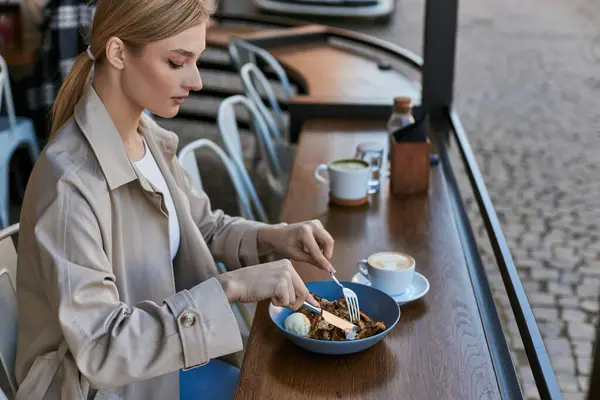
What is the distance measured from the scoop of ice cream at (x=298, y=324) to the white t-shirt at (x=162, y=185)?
336 millimetres

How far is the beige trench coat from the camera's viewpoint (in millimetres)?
1278

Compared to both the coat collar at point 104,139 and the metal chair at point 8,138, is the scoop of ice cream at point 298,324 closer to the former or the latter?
the coat collar at point 104,139

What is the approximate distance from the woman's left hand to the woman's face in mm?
404

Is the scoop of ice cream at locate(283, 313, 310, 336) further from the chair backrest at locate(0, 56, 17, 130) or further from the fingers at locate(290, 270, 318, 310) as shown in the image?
the chair backrest at locate(0, 56, 17, 130)

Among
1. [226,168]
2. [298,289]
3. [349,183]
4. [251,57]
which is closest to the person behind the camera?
[298,289]

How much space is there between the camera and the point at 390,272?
5.25 ft

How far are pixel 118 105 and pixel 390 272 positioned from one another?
25.1 inches

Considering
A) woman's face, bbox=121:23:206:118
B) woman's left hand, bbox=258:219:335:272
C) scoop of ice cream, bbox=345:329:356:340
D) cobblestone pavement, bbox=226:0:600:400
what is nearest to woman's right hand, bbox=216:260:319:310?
scoop of ice cream, bbox=345:329:356:340

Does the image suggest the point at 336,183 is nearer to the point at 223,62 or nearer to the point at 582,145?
the point at 223,62

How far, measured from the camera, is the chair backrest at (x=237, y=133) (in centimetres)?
272

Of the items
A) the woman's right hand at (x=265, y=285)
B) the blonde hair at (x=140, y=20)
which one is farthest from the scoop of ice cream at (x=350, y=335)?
the blonde hair at (x=140, y=20)

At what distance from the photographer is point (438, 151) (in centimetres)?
279

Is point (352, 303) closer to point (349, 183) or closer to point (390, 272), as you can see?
point (390, 272)

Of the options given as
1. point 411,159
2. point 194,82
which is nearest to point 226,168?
point 411,159
